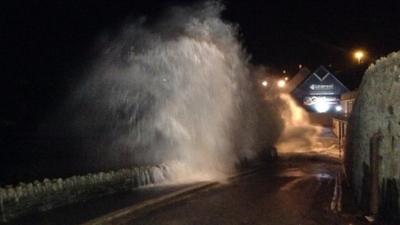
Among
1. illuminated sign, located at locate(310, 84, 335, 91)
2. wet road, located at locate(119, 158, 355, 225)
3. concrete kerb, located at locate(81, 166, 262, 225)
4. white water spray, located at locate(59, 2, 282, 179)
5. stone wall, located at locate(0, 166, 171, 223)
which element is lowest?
wet road, located at locate(119, 158, 355, 225)

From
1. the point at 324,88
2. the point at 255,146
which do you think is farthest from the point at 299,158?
the point at 324,88

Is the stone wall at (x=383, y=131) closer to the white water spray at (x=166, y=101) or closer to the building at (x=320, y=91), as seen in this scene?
the white water spray at (x=166, y=101)

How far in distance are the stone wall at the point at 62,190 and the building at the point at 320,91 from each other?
4960 cm

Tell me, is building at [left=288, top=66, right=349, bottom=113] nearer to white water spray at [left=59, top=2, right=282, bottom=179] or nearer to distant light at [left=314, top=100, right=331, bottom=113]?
distant light at [left=314, top=100, right=331, bottom=113]

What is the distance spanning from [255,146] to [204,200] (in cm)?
1500

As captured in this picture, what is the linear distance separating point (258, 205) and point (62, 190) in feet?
17.9

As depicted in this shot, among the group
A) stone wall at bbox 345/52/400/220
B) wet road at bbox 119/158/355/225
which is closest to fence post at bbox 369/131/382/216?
stone wall at bbox 345/52/400/220

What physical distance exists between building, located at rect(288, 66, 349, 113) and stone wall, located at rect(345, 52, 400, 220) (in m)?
48.9

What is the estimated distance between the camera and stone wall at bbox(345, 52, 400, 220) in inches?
396

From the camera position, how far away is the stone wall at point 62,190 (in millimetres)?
10125

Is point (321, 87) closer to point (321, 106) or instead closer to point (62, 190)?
point (321, 106)

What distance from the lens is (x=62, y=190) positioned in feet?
37.8

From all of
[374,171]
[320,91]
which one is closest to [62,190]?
[374,171]

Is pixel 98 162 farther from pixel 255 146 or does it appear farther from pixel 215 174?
pixel 255 146
